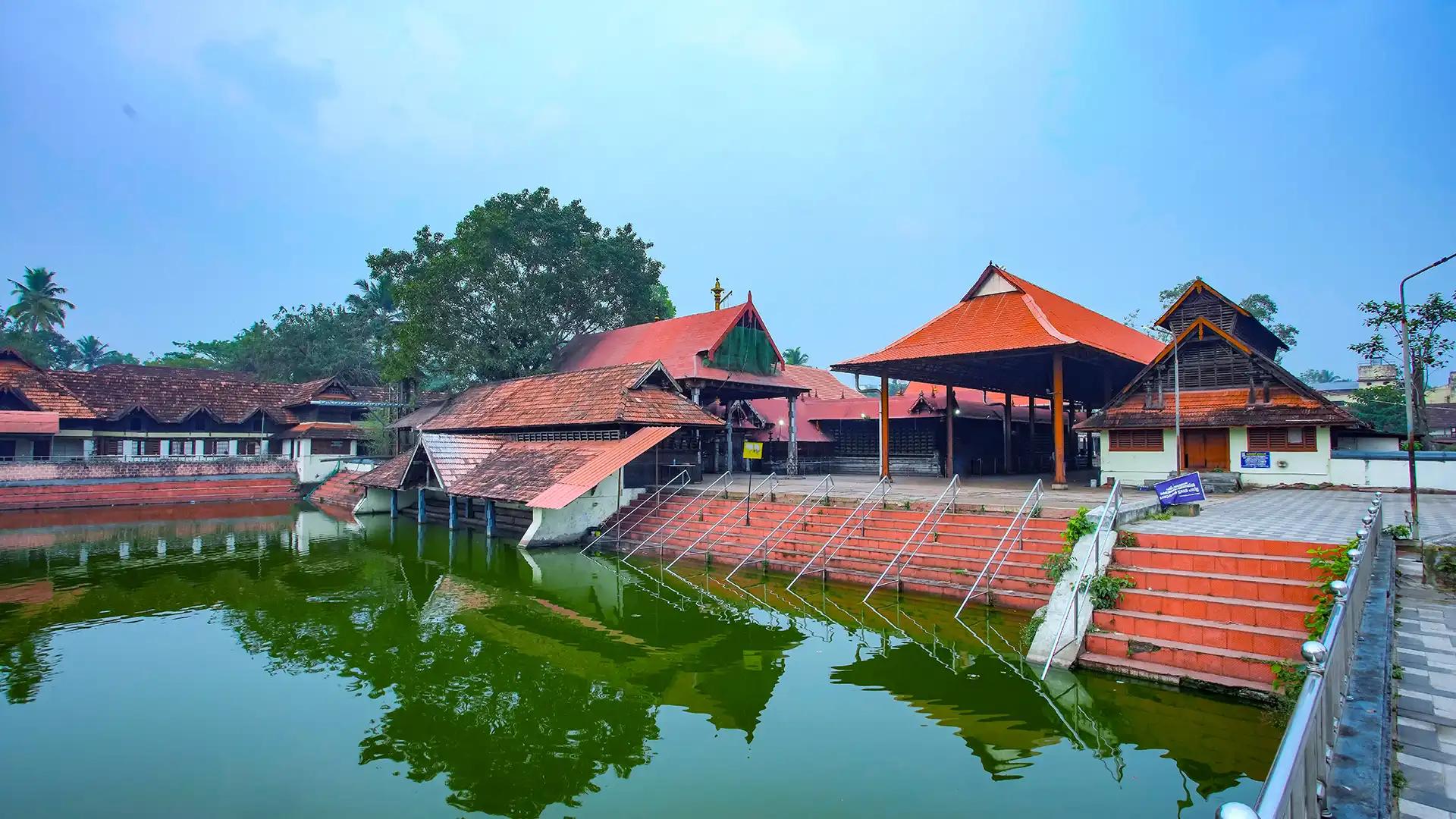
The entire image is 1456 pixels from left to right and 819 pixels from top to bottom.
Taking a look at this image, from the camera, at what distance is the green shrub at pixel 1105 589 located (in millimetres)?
8211

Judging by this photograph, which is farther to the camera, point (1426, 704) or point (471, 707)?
point (471, 707)

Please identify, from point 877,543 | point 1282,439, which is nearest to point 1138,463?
point 1282,439

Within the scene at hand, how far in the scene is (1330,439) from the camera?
16.2 meters

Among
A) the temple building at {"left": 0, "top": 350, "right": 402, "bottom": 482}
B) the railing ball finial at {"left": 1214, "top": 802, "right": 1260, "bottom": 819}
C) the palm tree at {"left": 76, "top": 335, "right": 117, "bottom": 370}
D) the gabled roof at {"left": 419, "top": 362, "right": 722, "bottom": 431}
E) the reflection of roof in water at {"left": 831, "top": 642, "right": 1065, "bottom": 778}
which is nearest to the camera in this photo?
the railing ball finial at {"left": 1214, "top": 802, "right": 1260, "bottom": 819}

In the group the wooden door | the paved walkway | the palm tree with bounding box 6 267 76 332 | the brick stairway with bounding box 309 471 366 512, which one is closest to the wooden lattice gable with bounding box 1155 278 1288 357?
the wooden door

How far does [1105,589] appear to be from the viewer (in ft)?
27.1

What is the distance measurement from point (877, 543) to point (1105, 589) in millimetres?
4802

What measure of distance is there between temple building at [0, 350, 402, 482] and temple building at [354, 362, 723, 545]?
33.5ft

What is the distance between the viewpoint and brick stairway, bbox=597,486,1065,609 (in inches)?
428

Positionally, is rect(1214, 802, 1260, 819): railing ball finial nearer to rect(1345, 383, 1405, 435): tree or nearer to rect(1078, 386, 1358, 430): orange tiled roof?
rect(1078, 386, 1358, 430): orange tiled roof

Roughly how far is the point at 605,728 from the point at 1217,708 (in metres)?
5.49

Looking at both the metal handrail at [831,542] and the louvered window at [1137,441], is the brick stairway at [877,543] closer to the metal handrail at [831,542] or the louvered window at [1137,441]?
the metal handrail at [831,542]

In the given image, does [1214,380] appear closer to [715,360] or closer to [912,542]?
[912,542]

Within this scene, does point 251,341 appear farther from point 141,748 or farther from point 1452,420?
point 1452,420
